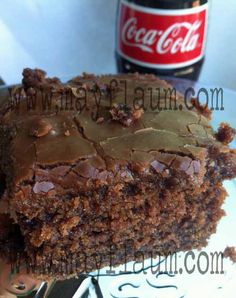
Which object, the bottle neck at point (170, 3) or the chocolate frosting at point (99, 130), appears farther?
the bottle neck at point (170, 3)

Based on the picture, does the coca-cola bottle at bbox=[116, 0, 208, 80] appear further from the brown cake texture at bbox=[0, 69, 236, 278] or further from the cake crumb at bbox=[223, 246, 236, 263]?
the cake crumb at bbox=[223, 246, 236, 263]

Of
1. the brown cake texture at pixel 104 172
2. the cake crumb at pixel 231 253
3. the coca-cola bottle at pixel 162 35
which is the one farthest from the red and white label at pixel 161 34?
the cake crumb at pixel 231 253

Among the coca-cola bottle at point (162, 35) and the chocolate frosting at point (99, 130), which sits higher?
the coca-cola bottle at point (162, 35)

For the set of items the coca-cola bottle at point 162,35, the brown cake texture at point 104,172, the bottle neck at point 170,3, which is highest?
the bottle neck at point 170,3

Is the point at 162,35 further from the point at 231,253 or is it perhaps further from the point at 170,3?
the point at 231,253

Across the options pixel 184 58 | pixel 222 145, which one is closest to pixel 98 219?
pixel 222 145

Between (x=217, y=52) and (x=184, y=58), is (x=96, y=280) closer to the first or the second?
(x=184, y=58)

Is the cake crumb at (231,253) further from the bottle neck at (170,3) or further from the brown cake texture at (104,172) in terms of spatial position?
the bottle neck at (170,3)
